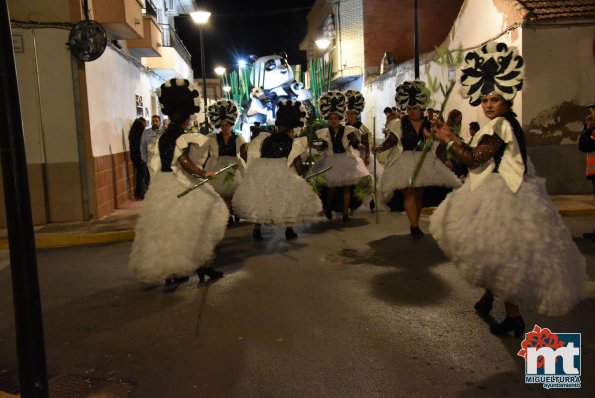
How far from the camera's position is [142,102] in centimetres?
1653

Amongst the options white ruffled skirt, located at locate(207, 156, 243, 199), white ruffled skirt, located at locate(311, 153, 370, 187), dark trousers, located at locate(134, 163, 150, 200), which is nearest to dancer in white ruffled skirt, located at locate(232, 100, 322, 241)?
white ruffled skirt, located at locate(207, 156, 243, 199)

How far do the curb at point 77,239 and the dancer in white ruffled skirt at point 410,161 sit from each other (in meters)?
4.47

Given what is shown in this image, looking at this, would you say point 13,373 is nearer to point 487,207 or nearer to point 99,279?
point 99,279

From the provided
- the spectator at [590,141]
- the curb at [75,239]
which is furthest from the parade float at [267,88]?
the spectator at [590,141]

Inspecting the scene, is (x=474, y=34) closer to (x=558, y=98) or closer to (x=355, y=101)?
(x=558, y=98)

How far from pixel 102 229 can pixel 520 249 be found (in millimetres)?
7657

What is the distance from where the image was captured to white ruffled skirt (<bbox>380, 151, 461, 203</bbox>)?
8008 millimetres

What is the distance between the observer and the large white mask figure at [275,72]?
65.1 feet

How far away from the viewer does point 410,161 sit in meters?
8.09

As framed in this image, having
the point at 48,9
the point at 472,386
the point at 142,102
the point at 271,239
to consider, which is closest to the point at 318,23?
the point at 142,102

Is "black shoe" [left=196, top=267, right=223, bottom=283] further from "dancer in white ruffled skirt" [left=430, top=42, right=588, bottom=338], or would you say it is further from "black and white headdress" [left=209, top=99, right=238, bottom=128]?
"black and white headdress" [left=209, top=99, right=238, bottom=128]

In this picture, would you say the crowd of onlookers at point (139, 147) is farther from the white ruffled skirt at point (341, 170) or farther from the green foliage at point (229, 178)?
the white ruffled skirt at point (341, 170)

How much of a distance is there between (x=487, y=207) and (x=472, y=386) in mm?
1336

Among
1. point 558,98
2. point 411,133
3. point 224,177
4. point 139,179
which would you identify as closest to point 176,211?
point 224,177
